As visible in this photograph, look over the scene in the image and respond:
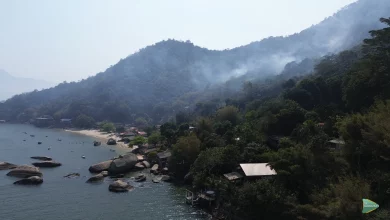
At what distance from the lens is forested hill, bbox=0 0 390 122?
403 feet

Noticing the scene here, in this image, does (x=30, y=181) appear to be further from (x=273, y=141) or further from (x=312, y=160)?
(x=312, y=160)

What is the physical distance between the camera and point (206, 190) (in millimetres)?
27406

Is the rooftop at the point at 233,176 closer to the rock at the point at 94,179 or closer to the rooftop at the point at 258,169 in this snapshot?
the rooftop at the point at 258,169

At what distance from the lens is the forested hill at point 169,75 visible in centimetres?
12281

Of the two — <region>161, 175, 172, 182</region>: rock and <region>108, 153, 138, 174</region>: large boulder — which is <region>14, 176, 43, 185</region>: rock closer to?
<region>108, 153, 138, 174</region>: large boulder

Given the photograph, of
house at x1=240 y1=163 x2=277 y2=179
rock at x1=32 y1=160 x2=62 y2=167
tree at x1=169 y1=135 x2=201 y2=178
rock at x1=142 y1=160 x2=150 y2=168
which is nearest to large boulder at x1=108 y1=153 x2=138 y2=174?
rock at x1=142 y1=160 x2=150 y2=168

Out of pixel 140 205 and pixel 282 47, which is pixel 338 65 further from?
pixel 282 47

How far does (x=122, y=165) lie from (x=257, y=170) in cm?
2049

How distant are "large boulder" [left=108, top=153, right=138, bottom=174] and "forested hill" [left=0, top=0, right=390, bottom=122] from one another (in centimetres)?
7223

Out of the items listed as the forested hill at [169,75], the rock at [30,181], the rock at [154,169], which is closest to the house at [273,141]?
the rock at [154,169]

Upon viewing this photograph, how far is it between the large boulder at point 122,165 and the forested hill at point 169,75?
72232 mm

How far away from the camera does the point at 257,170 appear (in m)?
24.5

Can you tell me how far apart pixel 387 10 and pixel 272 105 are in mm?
123541

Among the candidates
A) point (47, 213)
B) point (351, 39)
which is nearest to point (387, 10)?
point (351, 39)
